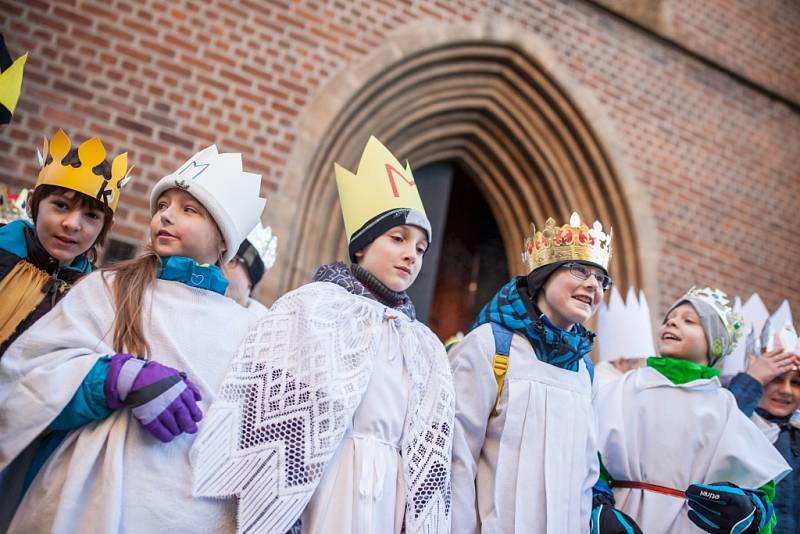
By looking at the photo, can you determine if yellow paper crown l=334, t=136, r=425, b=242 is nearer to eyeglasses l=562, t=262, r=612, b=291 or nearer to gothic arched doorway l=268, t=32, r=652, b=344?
eyeglasses l=562, t=262, r=612, b=291

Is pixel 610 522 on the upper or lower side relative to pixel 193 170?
lower

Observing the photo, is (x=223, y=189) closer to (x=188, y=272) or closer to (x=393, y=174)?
(x=188, y=272)

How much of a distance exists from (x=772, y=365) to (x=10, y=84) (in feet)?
9.86

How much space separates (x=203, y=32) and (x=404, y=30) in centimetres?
145

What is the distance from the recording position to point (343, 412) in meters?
1.65

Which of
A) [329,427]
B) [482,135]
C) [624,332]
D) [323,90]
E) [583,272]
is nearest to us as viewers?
[329,427]

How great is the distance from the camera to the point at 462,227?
6.68 m

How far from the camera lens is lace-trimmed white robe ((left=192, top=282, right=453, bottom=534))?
5.15 ft

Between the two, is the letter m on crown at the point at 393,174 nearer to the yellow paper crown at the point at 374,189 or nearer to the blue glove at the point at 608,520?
the yellow paper crown at the point at 374,189

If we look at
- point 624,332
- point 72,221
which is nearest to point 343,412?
point 72,221

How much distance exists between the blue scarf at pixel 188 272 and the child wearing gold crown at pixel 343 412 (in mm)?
177

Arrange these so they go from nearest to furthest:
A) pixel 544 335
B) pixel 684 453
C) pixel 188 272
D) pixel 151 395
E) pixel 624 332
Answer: pixel 151 395 → pixel 188 272 → pixel 544 335 → pixel 684 453 → pixel 624 332

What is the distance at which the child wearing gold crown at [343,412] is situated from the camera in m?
1.58

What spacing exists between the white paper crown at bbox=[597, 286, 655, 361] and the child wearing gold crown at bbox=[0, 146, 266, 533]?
8.69 ft
